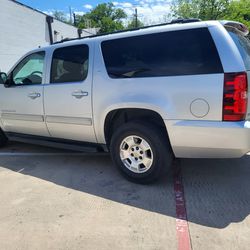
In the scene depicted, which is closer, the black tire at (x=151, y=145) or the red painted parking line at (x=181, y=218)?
→ the red painted parking line at (x=181, y=218)

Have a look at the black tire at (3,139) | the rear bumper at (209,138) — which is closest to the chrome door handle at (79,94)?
the rear bumper at (209,138)

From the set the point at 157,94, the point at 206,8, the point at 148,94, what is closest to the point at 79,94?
the point at 148,94

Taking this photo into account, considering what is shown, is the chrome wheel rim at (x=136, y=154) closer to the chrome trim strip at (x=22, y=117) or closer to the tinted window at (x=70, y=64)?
the tinted window at (x=70, y=64)

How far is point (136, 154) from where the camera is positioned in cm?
409

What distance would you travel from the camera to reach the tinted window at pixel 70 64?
4.46 m

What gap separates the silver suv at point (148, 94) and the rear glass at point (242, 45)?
2cm

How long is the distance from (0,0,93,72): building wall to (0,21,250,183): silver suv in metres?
11.8

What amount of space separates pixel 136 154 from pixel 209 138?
1012mm

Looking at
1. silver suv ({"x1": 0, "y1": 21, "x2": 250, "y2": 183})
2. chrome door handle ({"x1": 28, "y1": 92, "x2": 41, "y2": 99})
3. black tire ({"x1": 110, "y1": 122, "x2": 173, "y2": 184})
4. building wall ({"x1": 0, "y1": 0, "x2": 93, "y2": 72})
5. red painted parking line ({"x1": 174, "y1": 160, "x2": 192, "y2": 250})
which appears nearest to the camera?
red painted parking line ({"x1": 174, "y1": 160, "x2": 192, "y2": 250})

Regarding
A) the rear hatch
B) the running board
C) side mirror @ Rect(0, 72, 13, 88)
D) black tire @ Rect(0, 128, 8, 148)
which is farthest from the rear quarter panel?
black tire @ Rect(0, 128, 8, 148)

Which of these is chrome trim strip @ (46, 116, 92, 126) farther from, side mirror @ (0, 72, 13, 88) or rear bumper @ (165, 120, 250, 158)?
rear bumper @ (165, 120, 250, 158)

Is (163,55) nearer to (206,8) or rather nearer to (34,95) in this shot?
(34,95)

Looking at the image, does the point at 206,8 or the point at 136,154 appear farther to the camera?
the point at 206,8

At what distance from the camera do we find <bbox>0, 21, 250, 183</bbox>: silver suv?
3.39m
